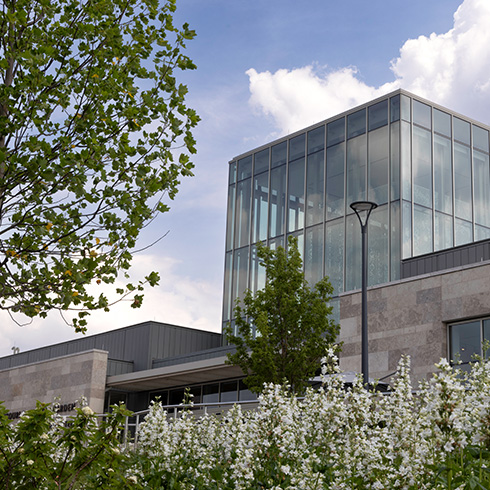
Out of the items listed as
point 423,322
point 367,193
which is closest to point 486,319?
point 423,322

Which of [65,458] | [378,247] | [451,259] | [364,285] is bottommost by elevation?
[65,458]

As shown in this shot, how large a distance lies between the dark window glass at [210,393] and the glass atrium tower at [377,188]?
487 centimetres

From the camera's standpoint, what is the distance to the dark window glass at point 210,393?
31.0 m

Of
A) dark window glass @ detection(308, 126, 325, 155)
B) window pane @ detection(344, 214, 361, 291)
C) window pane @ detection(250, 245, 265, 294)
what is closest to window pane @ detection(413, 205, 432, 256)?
window pane @ detection(344, 214, 361, 291)

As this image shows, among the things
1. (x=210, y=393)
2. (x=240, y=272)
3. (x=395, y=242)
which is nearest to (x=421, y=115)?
(x=395, y=242)

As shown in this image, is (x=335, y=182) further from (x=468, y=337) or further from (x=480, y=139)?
(x=468, y=337)

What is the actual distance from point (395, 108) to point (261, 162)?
24.7 feet

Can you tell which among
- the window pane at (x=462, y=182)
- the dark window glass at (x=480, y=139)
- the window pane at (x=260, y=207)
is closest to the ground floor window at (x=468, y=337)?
the window pane at (x=462, y=182)

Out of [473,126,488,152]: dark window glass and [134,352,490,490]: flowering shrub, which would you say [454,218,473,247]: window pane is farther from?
[134,352,490,490]: flowering shrub

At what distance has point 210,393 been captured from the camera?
31.4 meters

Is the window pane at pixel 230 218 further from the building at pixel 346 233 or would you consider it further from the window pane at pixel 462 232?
the window pane at pixel 462 232

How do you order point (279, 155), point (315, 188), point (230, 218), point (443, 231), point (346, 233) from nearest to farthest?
point (443, 231) → point (346, 233) → point (315, 188) → point (279, 155) → point (230, 218)

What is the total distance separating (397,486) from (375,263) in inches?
841

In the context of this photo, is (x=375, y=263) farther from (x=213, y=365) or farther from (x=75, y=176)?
(x=75, y=176)
